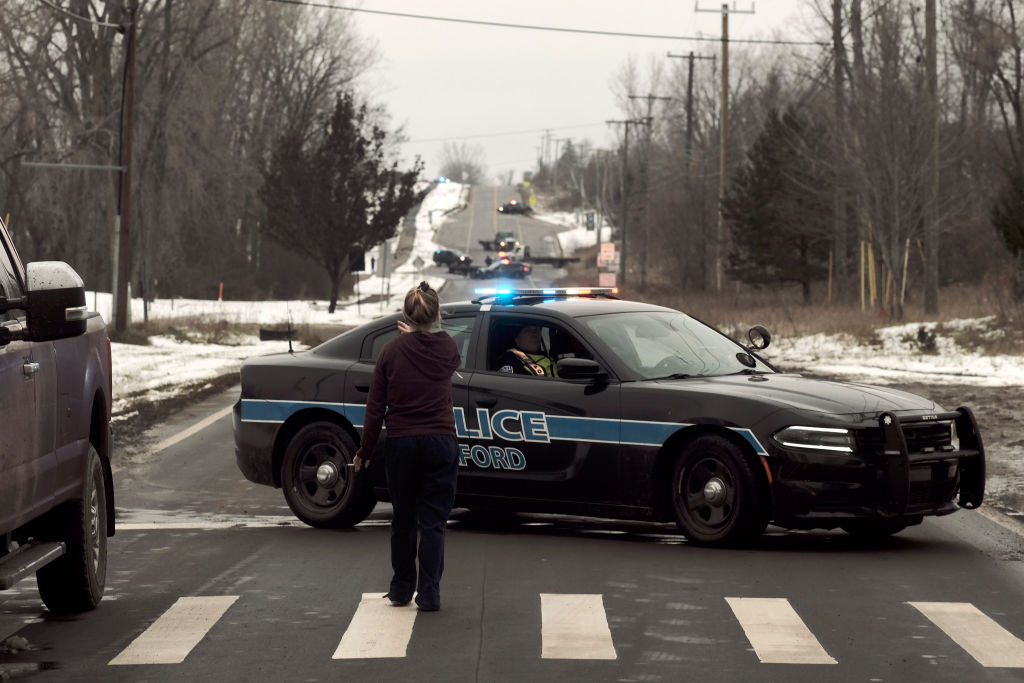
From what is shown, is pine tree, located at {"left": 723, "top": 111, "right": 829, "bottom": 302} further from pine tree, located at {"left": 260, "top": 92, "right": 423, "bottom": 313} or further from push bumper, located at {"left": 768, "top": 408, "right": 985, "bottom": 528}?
push bumper, located at {"left": 768, "top": 408, "right": 985, "bottom": 528}

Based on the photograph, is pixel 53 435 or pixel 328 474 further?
pixel 328 474

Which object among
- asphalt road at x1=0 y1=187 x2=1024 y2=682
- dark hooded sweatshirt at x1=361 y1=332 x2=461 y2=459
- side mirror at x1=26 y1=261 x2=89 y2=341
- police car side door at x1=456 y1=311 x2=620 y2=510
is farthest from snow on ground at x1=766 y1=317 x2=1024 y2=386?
side mirror at x1=26 y1=261 x2=89 y2=341

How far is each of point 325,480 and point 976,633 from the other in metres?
4.97

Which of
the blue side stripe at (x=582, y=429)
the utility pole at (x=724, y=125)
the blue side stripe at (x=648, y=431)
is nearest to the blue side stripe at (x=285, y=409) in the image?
the blue side stripe at (x=582, y=429)

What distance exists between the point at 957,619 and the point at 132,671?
12.8 ft

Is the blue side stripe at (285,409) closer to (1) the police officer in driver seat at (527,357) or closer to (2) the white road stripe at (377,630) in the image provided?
(1) the police officer in driver seat at (527,357)

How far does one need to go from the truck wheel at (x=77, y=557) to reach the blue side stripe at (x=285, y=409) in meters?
2.93

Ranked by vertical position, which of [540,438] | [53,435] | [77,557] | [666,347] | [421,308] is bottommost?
[77,557]

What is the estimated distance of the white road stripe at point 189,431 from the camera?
1686 cm

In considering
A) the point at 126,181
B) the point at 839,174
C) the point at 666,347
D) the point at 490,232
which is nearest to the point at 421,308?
the point at 666,347

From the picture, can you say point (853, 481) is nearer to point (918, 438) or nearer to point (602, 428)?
point (918, 438)

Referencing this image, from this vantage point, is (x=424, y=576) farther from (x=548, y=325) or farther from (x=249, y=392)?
(x=249, y=392)

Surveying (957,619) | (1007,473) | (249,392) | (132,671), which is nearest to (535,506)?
(249,392)

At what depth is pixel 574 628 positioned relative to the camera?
7910mm
